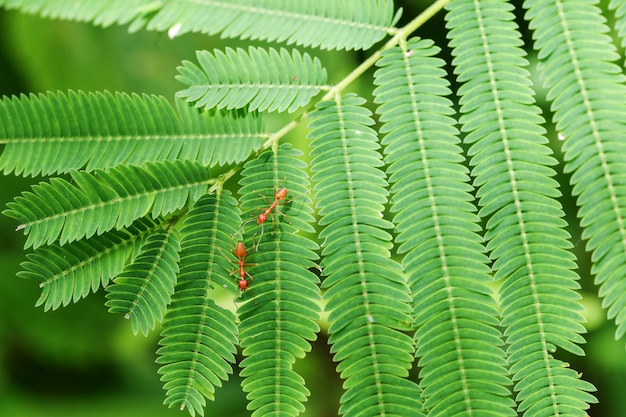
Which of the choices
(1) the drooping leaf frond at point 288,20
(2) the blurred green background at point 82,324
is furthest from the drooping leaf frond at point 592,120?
(2) the blurred green background at point 82,324

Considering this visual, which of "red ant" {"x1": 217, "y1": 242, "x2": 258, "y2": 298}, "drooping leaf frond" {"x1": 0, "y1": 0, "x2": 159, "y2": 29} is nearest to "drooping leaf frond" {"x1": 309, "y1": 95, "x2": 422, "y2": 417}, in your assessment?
"red ant" {"x1": 217, "y1": 242, "x2": 258, "y2": 298}

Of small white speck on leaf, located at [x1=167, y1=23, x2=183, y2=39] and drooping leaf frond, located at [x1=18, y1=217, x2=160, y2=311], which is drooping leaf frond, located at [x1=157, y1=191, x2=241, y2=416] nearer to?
drooping leaf frond, located at [x1=18, y1=217, x2=160, y2=311]

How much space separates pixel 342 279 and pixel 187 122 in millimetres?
841

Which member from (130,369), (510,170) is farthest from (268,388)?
(130,369)

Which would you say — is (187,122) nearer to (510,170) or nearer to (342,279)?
(342,279)

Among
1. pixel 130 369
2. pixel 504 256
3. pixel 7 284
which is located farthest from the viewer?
pixel 130 369

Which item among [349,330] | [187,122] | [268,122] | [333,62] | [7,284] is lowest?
[349,330]

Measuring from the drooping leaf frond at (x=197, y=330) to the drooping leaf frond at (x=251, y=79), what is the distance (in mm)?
528

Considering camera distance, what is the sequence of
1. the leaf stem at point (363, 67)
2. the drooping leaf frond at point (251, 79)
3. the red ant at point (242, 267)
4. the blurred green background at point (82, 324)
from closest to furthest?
1. the red ant at point (242, 267)
2. the drooping leaf frond at point (251, 79)
3. the leaf stem at point (363, 67)
4. the blurred green background at point (82, 324)

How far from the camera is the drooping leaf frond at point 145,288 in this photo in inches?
83.7

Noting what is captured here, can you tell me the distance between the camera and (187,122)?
89.7 inches

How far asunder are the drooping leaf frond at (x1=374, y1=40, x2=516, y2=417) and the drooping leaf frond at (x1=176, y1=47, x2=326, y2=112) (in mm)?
327

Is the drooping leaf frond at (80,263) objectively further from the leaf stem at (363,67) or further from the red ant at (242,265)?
the leaf stem at (363,67)

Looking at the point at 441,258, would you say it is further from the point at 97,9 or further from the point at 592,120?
the point at 97,9
